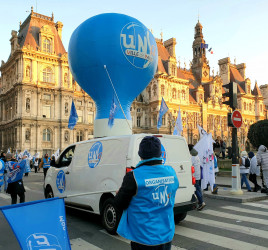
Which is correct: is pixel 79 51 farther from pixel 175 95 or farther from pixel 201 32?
pixel 201 32

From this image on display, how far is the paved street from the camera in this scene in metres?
5.49

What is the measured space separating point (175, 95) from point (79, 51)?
4130 cm

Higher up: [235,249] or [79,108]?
[79,108]

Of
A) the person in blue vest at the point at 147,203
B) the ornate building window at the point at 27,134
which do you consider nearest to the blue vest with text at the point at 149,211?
the person in blue vest at the point at 147,203

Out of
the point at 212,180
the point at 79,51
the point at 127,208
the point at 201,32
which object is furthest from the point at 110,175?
the point at 201,32


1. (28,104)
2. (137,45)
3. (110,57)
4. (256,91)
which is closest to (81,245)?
(110,57)

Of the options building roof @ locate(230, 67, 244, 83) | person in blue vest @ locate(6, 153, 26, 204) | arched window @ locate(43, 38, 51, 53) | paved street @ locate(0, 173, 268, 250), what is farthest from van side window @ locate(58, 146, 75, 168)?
building roof @ locate(230, 67, 244, 83)

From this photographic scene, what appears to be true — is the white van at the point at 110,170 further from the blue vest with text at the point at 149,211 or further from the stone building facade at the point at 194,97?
the stone building facade at the point at 194,97

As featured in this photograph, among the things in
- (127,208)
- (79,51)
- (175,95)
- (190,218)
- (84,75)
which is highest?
(175,95)

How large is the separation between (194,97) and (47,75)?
98.6ft

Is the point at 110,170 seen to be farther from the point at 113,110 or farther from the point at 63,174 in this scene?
the point at 113,110

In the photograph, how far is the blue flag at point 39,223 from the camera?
3.12 m

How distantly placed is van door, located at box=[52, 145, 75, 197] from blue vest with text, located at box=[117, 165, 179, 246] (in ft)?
17.3

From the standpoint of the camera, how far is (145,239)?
283cm
